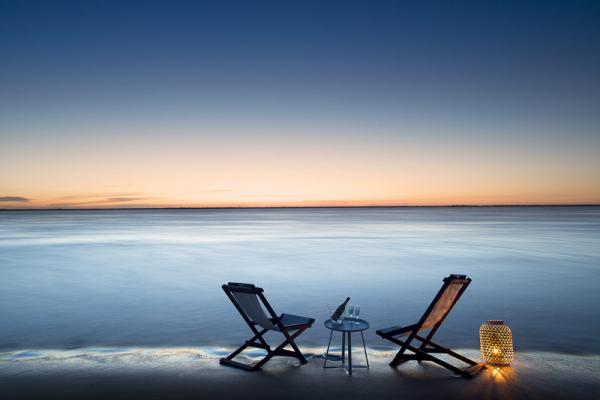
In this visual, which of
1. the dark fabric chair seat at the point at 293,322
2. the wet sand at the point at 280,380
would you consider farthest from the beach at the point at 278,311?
the dark fabric chair seat at the point at 293,322

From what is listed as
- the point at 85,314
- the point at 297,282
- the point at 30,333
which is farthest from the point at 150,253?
the point at 30,333

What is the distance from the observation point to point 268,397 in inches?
185

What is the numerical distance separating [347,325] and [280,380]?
0.98 metres

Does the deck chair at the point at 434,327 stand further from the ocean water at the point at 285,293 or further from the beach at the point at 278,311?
the ocean water at the point at 285,293

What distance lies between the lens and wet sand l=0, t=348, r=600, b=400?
4762 mm

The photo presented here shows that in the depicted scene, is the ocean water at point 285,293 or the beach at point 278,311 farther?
the ocean water at point 285,293

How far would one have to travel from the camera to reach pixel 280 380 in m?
5.14

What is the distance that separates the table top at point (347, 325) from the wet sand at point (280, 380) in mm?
475

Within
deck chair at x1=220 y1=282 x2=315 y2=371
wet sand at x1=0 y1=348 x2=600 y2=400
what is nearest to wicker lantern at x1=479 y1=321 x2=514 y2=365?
wet sand at x1=0 y1=348 x2=600 y2=400

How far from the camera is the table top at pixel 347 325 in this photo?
5403 millimetres

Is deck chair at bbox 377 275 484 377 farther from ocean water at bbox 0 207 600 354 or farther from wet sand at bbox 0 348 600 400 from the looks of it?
ocean water at bbox 0 207 600 354

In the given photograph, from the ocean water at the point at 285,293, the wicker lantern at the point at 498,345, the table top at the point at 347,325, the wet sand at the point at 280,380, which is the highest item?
the table top at the point at 347,325

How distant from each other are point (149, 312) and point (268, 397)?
5364 millimetres

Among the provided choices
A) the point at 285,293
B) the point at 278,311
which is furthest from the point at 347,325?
the point at 285,293
